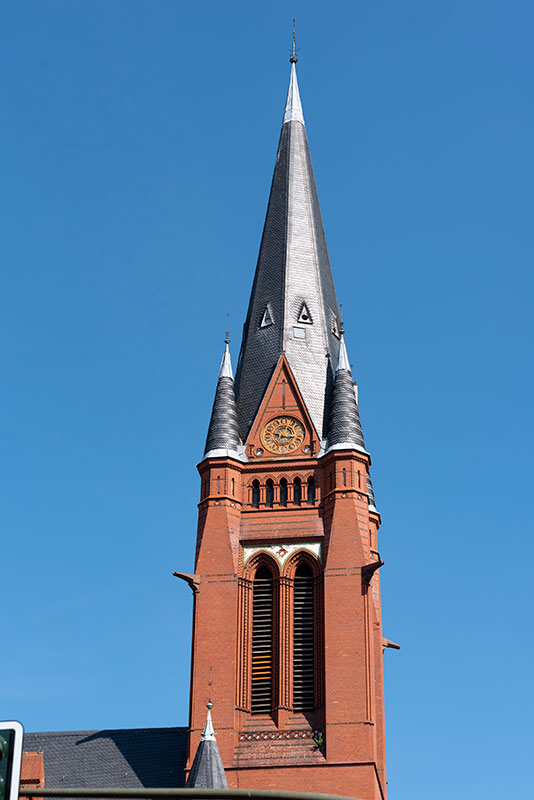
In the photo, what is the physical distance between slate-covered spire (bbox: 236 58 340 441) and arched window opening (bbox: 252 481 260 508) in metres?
2.61

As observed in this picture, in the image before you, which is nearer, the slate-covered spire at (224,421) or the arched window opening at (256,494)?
the arched window opening at (256,494)

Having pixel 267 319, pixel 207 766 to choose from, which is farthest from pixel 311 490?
pixel 207 766

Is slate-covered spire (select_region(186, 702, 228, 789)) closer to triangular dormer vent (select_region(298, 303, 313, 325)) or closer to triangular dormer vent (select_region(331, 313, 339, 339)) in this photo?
triangular dormer vent (select_region(298, 303, 313, 325))

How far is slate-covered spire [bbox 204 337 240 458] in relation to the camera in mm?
50344

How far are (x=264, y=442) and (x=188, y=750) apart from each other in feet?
40.9

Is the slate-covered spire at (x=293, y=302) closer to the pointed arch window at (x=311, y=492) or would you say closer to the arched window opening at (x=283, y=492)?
the pointed arch window at (x=311, y=492)

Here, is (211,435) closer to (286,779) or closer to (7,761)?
(286,779)

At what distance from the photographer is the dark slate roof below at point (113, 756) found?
45094 millimetres

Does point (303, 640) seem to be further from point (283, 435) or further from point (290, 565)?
point (283, 435)

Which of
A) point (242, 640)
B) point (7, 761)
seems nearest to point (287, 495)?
point (242, 640)

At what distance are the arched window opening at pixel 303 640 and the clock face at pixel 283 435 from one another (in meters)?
5.16

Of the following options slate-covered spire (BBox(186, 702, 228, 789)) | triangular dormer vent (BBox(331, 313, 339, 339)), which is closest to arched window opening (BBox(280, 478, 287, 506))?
triangular dormer vent (BBox(331, 313, 339, 339))

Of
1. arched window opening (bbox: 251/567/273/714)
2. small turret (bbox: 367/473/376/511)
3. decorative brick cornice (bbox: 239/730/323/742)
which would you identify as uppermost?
small turret (bbox: 367/473/376/511)

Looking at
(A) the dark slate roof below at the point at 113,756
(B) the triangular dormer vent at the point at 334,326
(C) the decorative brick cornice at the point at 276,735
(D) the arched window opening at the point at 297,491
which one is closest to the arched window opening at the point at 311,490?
(D) the arched window opening at the point at 297,491
